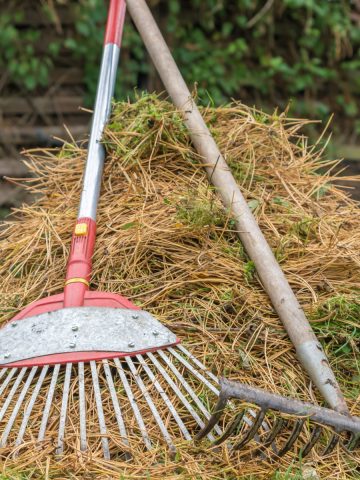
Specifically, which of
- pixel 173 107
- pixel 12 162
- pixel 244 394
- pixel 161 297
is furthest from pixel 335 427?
pixel 12 162

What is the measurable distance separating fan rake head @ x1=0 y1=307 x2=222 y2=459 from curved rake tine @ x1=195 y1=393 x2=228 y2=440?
0.05m

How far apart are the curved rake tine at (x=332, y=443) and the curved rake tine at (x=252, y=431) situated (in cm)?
21

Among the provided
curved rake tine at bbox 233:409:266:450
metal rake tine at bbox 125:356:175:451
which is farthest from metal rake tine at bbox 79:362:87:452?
curved rake tine at bbox 233:409:266:450

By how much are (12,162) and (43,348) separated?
3068 millimetres

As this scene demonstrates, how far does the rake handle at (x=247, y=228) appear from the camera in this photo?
6.98 ft

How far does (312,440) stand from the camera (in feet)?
6.32

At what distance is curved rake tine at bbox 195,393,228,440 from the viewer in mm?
1813

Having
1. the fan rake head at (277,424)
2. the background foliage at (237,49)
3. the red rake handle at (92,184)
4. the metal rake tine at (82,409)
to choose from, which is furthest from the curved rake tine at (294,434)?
the background foliage at (237,49)

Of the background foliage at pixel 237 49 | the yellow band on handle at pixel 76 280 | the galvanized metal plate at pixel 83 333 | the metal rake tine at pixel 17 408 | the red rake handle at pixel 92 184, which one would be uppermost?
the background foliage at pixel 237 49

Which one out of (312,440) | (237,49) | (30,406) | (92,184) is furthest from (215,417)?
(237,49)

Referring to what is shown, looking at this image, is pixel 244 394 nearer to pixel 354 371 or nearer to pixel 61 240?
pixel 354 371

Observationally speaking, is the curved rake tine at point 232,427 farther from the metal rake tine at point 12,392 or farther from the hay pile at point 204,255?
the metal rake tine at point 12,392

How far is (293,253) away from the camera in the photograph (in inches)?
96.8

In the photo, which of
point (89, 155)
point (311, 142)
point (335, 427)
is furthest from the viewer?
point (311, 142)
